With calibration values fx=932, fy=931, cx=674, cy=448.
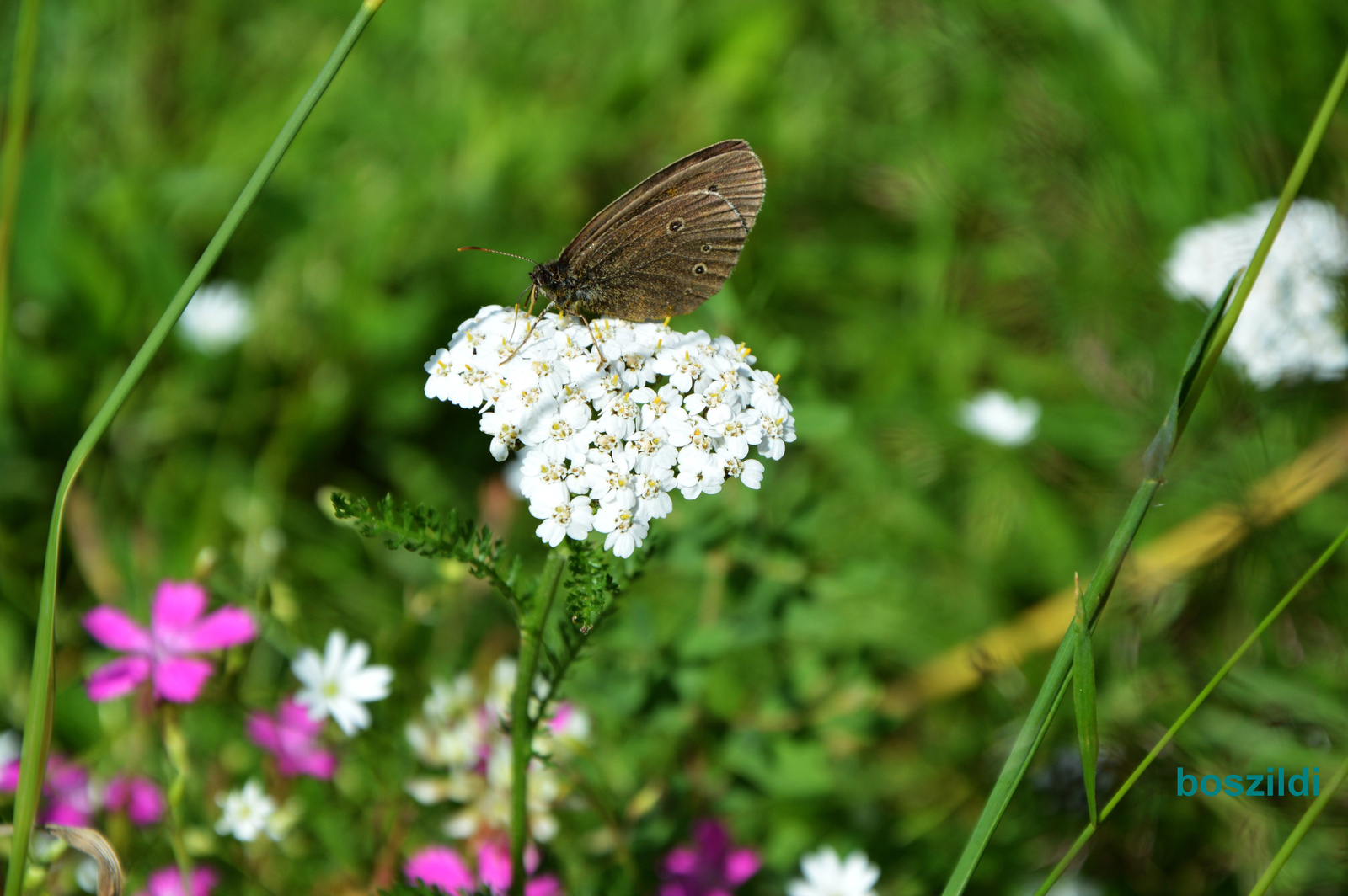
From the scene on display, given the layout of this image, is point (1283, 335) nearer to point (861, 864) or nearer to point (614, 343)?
point (861, 864)

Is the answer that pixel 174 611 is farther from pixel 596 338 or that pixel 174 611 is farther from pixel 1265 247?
pixel 1265 247

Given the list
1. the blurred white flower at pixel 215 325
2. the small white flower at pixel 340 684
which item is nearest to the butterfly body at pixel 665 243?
the small white flower at pixel 340 684

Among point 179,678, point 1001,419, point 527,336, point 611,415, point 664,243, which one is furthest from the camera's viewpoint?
point 1001,419

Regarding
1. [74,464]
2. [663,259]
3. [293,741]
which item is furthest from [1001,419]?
[74,464]

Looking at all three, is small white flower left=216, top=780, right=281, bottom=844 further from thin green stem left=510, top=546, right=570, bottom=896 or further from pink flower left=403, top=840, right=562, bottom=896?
thin green stem left=510, top=546, right=570, bottom=896

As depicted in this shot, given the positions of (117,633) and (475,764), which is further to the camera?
(475,764)

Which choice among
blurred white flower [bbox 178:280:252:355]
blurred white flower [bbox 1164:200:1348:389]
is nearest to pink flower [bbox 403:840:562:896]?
blurred white flower [bbox 178:280:252:355]
